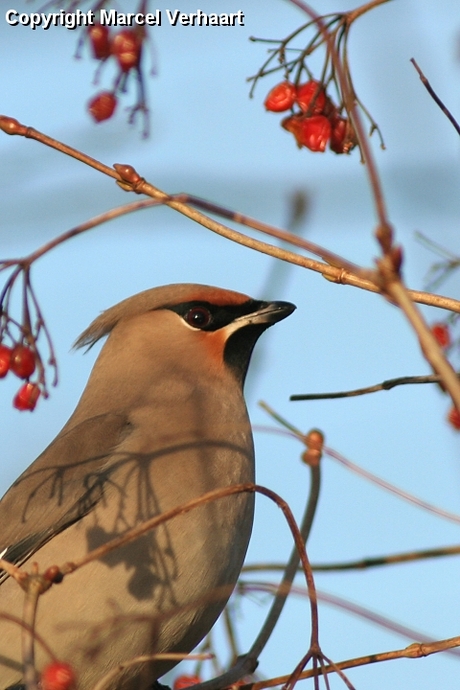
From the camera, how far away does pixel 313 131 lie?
307 centimetres

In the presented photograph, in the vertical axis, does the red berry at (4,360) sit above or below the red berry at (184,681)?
above

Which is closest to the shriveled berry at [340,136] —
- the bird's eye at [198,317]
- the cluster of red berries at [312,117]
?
the cluster of red berries at [312,117]

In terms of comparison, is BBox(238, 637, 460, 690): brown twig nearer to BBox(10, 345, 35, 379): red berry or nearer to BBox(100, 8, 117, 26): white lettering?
BBox(10, 345, 35, 379): red berry

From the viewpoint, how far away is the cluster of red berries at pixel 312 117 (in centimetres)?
305

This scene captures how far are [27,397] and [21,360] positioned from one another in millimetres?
189

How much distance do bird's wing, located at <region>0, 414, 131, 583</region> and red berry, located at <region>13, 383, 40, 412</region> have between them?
556 mm

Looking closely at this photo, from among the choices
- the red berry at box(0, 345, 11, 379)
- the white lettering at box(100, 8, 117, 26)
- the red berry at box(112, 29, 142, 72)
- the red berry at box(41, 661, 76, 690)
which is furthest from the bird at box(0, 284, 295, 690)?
the white lettering at box(100, 8, 117, 26)

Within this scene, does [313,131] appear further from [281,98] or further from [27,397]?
[27,397]

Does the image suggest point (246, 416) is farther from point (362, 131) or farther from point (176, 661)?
point (362, 131)

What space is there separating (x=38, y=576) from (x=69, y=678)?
592mm

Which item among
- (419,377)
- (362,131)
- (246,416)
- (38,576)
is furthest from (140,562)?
(362,131)

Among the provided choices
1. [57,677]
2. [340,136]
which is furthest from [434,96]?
[57,677]

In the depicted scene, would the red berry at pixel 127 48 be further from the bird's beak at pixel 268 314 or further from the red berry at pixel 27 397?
the bird's beak at pixel 268 314

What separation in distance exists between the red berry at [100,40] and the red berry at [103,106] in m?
0.12
